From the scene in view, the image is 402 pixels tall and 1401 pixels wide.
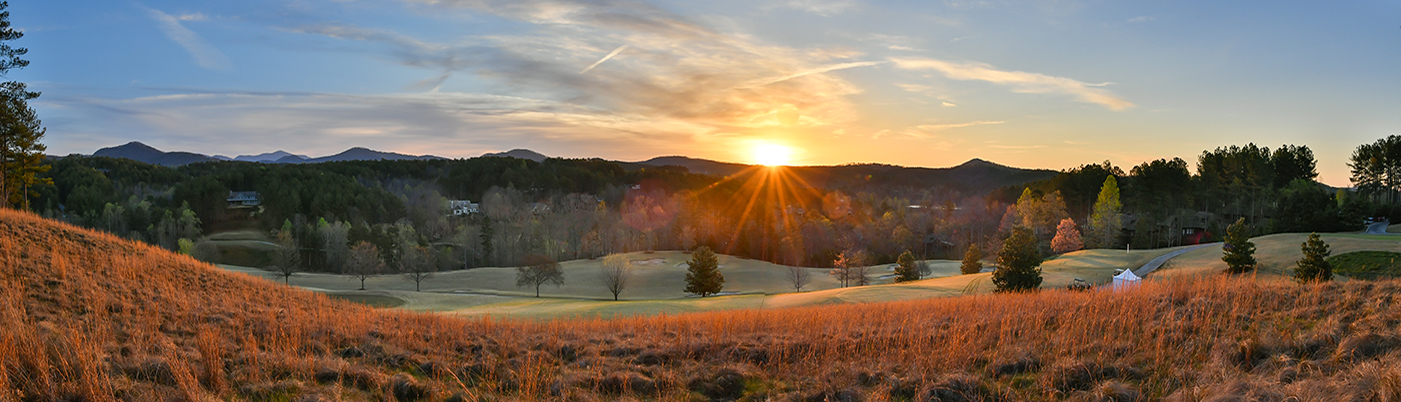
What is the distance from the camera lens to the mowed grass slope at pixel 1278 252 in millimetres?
32906

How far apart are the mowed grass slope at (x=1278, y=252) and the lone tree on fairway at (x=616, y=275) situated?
37.3 metres

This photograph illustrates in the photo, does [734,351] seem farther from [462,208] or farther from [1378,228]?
[462,208]

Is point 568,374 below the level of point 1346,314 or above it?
below

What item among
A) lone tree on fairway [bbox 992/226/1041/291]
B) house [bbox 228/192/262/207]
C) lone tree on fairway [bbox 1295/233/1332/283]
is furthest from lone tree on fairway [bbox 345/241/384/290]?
house [bbox 228/192/262/207]

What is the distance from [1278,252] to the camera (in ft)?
123

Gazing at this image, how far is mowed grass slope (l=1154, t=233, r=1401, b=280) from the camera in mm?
32906

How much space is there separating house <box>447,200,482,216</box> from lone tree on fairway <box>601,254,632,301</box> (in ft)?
227

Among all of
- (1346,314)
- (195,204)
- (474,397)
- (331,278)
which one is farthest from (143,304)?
(195,204)

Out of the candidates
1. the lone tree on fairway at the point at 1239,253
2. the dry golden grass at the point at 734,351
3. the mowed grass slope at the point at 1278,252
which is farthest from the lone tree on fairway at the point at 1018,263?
the dry golden grass at the point at 734,351

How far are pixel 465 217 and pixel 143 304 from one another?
108820mm

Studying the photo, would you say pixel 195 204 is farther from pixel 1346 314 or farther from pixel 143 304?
pixel 1346 314

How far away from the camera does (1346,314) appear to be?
25.6 ft

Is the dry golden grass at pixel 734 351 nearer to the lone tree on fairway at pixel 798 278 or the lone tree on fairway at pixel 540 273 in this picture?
the lone tree on fairway at pixel 540 273

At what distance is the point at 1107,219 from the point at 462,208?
114 meters
